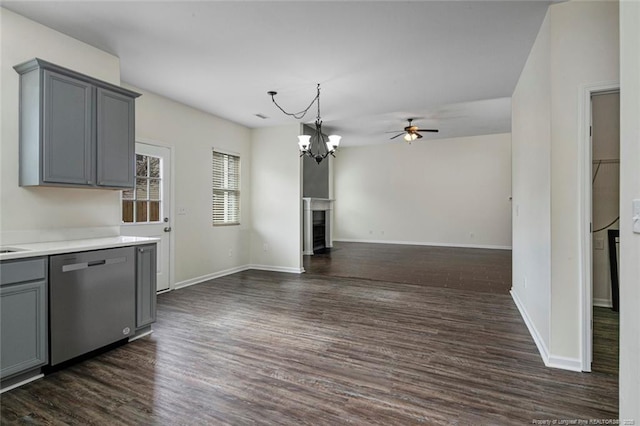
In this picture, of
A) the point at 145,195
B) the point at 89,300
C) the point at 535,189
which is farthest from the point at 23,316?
the point at 535,189

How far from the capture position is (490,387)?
86.0 inches

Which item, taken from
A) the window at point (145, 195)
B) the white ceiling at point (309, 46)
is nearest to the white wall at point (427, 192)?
the white ceiling at point (309, 46)

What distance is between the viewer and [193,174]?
16.6ft

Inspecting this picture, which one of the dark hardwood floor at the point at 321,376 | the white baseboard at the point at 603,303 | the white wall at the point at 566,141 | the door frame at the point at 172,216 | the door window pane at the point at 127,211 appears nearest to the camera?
the dark hardwood floor at the point at 321,376

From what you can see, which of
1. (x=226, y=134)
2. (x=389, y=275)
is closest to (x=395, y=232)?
(x=389, y=275)

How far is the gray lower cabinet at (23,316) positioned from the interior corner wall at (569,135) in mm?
3786

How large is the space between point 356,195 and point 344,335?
7722 millimetres

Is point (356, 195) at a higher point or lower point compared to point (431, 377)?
higher

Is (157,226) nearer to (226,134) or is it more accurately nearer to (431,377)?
(226,134)

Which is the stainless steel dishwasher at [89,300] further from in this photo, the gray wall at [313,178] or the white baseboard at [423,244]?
the white baseboard at [423,244]

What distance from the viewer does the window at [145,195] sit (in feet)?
13.7

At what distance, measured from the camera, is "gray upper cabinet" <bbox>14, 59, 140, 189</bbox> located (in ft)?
8.30

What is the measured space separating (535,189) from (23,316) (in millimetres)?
4210

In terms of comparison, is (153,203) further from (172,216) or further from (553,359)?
→ (553,359)
